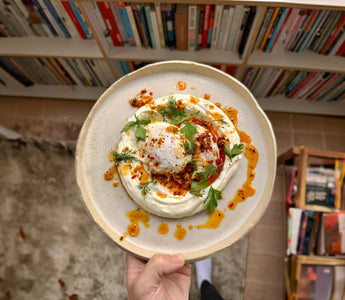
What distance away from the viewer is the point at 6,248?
1.94 m

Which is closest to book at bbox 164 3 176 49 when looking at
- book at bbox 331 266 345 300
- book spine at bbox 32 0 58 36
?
book spine at bbox 32 0 58 36

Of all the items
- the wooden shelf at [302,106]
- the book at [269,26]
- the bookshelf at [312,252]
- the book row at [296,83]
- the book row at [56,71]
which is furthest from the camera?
the wooden shelf at [302,106]

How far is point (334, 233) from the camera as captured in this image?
163cm

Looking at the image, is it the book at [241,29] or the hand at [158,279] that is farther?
the book at [241,29]

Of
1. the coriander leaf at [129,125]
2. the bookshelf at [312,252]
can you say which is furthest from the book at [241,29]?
the coriander leaf at [129,125]

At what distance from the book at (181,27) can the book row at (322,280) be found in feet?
4.66

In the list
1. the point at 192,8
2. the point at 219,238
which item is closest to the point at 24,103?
the point at 192,8

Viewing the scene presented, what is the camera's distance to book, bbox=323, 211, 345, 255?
63.4 inches

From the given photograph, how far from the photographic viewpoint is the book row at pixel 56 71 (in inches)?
75.3

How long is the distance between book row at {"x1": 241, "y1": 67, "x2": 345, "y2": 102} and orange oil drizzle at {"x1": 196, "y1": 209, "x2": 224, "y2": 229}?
3.56 feet

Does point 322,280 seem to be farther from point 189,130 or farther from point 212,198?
point 189,130

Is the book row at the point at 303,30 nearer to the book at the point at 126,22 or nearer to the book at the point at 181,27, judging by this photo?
the book at the point at 181,27

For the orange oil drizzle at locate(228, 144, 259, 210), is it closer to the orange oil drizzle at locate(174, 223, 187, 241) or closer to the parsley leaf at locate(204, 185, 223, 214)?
the parsley leaf at locate(204, 185, 223, 214)

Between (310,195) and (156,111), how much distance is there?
113 cm
